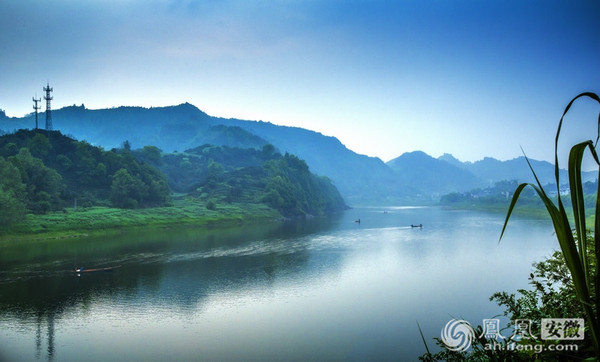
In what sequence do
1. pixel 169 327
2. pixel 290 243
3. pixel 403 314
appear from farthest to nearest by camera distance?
1. pixel 290 243
2. pixel 403 314
3. pixel 169 327

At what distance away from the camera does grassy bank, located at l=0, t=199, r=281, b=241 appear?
7588 centimetres

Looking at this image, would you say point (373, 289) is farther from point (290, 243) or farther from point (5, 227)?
point (5, 227)

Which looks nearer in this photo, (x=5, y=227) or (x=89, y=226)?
(x=5, y=227)

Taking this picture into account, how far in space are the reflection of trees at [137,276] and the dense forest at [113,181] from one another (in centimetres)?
2487

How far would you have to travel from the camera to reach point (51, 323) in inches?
1195

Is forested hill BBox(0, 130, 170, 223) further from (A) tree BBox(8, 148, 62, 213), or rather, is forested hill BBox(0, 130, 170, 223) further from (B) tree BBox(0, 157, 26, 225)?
(B) tree BBox(0, 157, 26, 225)

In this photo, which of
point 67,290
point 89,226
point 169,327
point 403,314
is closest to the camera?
point 169,327

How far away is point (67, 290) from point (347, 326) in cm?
2756

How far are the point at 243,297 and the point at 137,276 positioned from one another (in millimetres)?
15542

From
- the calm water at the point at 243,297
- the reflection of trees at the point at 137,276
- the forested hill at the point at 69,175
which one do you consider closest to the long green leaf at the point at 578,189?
the calm water at the point at 243,297

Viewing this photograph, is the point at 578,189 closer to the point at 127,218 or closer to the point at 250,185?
the point at 127,218

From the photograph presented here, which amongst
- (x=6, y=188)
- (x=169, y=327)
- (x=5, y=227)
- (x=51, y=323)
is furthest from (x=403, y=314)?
(x=6, y=188)

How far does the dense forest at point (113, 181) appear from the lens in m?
90.2

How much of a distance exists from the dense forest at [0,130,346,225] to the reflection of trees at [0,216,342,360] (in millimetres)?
24867
